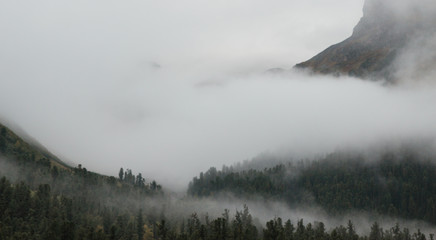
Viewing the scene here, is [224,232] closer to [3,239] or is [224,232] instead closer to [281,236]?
[281,236]

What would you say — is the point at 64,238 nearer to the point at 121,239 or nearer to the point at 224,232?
the point at 121,239

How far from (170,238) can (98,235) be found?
3220 cm

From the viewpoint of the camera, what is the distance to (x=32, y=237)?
17200 centimetres

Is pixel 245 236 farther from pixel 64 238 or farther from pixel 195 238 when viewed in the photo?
pixel 64 238

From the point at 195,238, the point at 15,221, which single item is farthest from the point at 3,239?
the point at 195,238

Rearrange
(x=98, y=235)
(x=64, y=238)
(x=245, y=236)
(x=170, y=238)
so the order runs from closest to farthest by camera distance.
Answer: (x=64, y=238), (x=98, y=235), (x=170, y=238), (x=245, y=236)

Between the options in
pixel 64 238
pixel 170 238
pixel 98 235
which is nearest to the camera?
pixel 64 238

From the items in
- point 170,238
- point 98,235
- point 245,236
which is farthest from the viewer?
point 245,236

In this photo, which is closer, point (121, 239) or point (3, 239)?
point (3, 239)

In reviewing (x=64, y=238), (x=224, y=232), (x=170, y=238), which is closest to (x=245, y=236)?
(x=224, y=232)

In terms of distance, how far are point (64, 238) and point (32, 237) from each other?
3179cm

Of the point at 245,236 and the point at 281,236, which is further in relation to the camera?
the point at 245,236

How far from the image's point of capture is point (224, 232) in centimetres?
18012

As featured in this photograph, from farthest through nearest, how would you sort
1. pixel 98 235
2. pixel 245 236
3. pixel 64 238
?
pixel 245 236 → pixel 98 235 → pixel 64 238
